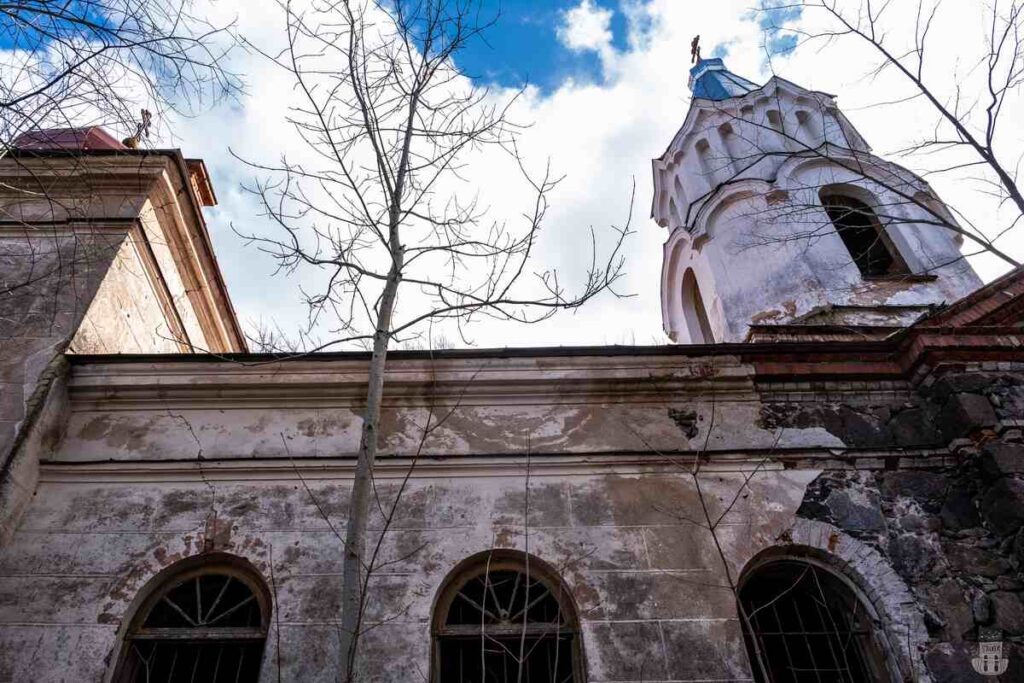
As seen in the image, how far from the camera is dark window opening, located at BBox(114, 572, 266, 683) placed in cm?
453

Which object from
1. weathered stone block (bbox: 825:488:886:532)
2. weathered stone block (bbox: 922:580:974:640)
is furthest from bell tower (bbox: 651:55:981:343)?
weathered stone block (bbox: 922:580:974:640)

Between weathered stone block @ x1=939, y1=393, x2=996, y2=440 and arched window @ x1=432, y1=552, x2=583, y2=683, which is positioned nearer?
arched window @ x1=432, y1=552, x2=583, y2=683

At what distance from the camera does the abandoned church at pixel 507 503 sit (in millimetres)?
4551

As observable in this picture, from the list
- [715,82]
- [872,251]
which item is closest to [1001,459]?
[872,251]

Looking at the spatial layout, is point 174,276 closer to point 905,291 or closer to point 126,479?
point 126,479

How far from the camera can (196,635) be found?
4582 millimetres

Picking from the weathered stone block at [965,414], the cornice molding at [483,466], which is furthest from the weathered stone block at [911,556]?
the weathered stone block at [965,414]

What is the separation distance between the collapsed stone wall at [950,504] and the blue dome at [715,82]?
10426 millimetres

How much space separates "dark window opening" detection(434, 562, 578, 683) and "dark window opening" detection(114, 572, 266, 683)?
131 cm

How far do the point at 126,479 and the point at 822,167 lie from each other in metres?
11.5

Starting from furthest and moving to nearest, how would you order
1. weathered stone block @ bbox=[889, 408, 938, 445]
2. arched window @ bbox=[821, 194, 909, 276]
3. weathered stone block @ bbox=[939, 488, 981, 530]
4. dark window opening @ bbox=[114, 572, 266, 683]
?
arched window @ bbox=[821, 194, 909, 276], weathered stone block @ bbox=[889, 408, 938, 445], weathered stone block @ bbox=[939, 488, 981, 530], dark window opening @ bbox=[114, 572, 266, 683]

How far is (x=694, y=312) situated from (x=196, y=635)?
10970 millimetres

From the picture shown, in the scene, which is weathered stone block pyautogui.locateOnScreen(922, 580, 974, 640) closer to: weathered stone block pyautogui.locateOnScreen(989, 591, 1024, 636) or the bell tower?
weathered stone block pyautogui.locateOnScreen(989, 591, 1024, 636)

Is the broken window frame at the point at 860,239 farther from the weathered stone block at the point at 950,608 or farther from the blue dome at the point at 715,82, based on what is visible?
the weathered stone block at the point at 950,608
